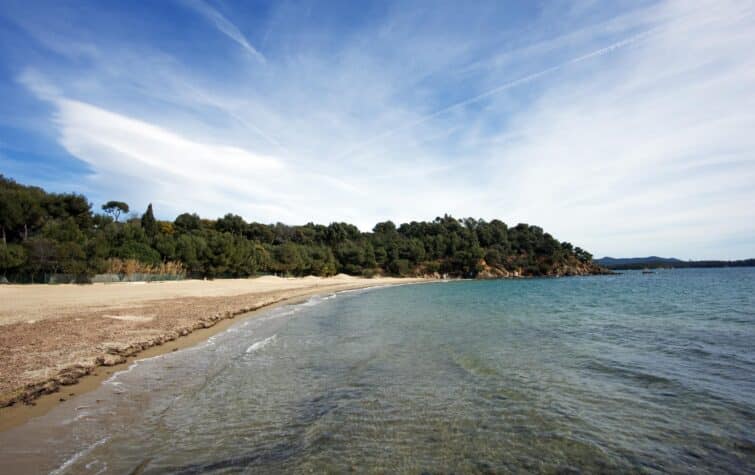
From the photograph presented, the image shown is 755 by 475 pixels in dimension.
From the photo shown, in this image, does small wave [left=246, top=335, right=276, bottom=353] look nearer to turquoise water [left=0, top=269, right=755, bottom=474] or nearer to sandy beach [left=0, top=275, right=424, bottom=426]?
turquoise water [left=0, top=269, right=755, bottom=474]

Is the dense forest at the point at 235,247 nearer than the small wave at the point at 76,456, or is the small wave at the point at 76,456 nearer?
the small wave at the point at 76,456

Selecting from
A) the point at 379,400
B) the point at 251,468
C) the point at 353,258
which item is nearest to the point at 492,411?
the point at 379,400

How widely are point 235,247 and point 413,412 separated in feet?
204

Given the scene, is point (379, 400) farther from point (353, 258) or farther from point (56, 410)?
point (353, 258)

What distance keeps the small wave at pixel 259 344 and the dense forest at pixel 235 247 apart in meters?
33.6

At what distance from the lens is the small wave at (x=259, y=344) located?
14.1 m

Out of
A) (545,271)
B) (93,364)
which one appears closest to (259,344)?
(93,364)

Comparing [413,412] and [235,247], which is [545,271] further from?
[413,412]

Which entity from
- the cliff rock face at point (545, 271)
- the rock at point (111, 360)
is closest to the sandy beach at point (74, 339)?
the rock at point (111, 360)

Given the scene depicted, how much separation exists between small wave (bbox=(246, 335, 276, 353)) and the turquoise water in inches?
4.2

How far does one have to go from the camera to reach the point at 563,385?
10.0 m

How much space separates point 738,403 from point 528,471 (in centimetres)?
614

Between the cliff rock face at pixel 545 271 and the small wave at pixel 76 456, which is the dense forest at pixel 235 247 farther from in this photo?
the small wave at pixel 76 456

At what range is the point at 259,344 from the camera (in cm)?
1506
